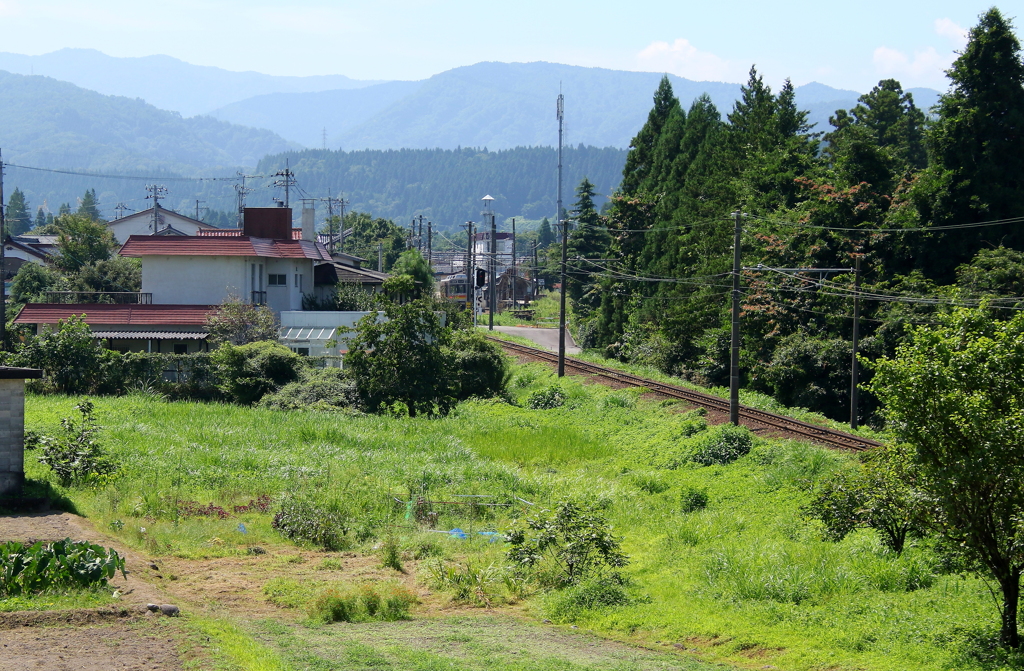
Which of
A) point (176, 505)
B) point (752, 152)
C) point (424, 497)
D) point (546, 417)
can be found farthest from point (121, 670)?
point (752, 152)

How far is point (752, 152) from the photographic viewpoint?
5656cm

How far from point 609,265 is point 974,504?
57135 millimetres

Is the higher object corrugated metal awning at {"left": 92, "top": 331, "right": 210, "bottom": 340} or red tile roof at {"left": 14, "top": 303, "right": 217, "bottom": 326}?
red tile roof at {"left": 14, "top": 303, "right": 217, "bottom": 326}

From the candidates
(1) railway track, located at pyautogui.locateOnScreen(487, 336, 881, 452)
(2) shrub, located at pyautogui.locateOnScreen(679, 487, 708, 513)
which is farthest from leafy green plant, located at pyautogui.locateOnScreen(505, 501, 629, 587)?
(1) railway track, located at pyautogui.locateOnScreen(487, 336, 881, 452)

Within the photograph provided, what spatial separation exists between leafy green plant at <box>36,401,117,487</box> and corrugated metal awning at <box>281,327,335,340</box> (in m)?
22.2

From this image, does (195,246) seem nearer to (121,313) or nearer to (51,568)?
(121,313)

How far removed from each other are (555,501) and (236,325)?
24329 mm

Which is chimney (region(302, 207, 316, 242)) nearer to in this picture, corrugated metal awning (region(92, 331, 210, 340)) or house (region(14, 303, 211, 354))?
house (region(14, 303, 211, 354))

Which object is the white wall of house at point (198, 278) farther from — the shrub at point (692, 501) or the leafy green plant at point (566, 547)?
the leafy green plant at point (566, 547)

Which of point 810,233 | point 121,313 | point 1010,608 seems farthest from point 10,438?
point 810,233

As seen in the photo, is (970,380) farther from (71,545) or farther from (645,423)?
(645,423)

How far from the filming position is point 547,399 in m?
39.6

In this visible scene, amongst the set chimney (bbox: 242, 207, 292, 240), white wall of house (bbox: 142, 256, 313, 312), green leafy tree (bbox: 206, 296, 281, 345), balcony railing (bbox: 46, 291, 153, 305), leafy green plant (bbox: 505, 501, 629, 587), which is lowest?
leafy green plant (bbox: 505, 501, 629, 587)

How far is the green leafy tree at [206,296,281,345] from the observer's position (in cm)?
4097
